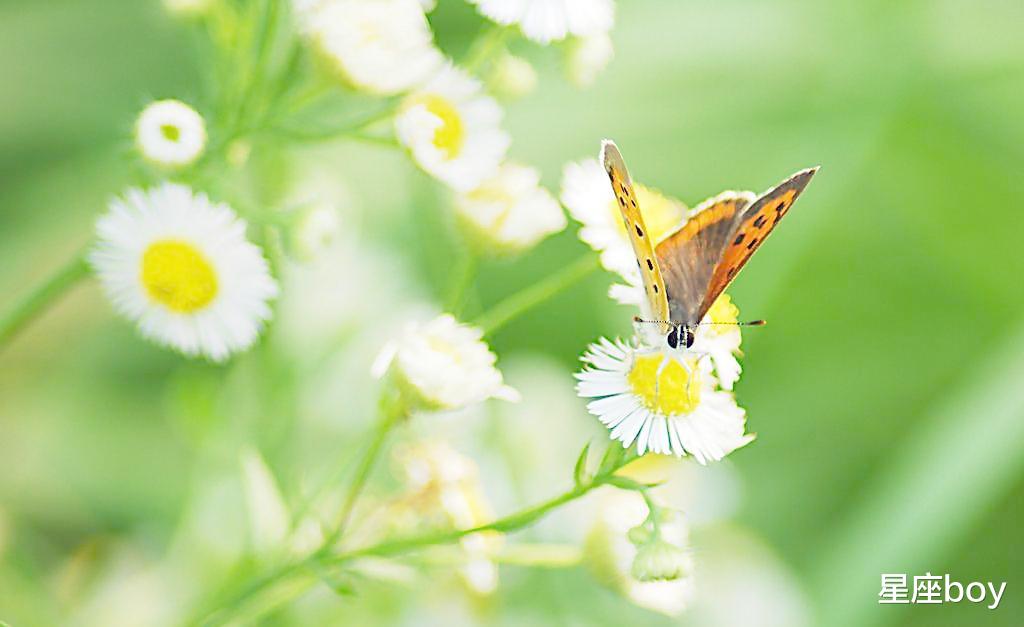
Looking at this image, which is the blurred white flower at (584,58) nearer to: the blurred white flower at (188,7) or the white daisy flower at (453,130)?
the white daisy flower at (453,130)

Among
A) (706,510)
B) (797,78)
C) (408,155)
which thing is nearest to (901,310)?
(797,78)

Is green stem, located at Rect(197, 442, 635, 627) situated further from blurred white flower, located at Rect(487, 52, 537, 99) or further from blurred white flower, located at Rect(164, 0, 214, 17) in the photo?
blurred white flower, located at Rect(164, 0, 214, 17)

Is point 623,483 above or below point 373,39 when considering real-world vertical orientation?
below

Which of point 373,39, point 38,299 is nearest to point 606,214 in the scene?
point 373,39

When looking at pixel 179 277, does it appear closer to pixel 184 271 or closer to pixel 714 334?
pixel 184 271

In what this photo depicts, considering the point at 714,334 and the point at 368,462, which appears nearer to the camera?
the point at 368,462
